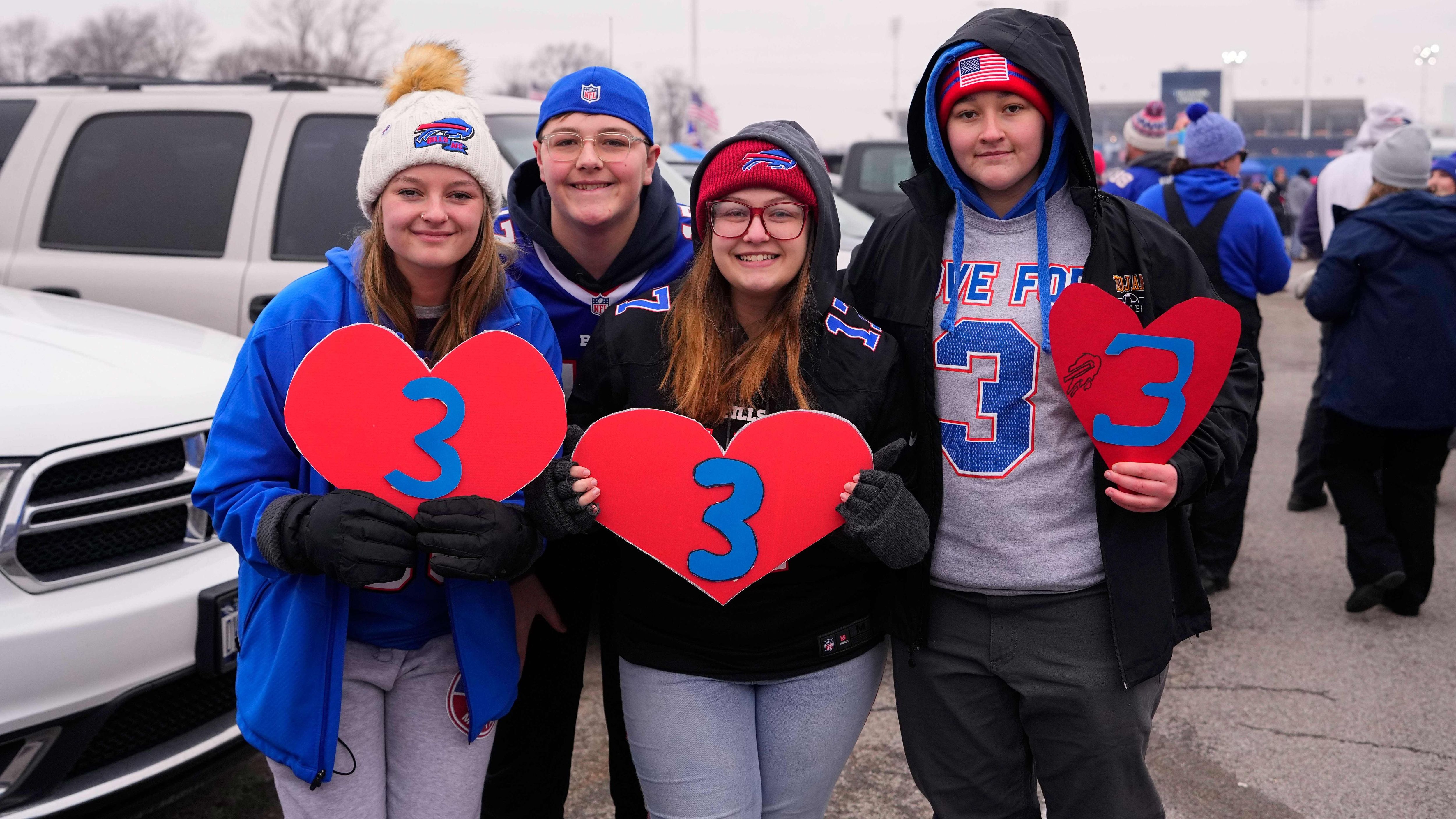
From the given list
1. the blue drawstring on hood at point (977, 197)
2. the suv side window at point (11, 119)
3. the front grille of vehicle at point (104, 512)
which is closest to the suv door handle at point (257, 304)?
the front grille of vehicle at point (104, 512)

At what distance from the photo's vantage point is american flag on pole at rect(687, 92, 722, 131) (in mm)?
23750

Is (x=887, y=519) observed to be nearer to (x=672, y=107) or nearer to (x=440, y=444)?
(x=440, y=444)

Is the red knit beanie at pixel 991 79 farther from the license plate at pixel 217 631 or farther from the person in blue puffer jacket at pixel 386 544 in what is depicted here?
the license plate at pixel 217 631

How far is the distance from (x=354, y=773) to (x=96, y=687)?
936 mm

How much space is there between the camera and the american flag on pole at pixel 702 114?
935 inches

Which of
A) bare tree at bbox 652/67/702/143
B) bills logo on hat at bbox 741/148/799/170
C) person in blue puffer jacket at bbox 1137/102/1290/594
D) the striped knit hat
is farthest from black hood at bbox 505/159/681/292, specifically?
bare tree at bbox 652/67/702/143

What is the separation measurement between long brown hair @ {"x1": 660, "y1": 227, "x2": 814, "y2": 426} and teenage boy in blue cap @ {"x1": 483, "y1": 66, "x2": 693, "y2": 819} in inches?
18.9

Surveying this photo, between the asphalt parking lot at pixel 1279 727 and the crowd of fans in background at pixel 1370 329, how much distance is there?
275 mm

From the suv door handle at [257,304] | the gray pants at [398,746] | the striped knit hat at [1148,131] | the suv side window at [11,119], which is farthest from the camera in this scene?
the striped knit hat at [1148,131]

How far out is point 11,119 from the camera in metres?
4.93

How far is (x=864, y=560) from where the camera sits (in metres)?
2.15

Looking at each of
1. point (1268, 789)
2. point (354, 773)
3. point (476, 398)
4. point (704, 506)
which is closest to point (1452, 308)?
point (1268, 789)

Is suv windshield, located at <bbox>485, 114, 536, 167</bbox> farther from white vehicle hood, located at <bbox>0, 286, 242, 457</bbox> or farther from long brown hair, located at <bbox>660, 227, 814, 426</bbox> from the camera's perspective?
long brown hair, located at <bbox>660, 227, 814, 426</bbox>

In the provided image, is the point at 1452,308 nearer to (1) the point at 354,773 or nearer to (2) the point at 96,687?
(1) the point at 354,773
